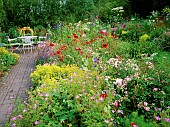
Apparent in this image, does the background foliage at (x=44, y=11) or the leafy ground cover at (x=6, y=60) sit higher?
the background foliage at (x=44, y=11)

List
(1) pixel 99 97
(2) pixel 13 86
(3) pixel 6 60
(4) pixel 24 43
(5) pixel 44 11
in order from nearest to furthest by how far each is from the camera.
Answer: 1. (1) pixel 99 97
2. (2) pixel 13 86
3. (3) pixel 6 60
4. (4) pixel 24 43
5. (5) pixel 44 11

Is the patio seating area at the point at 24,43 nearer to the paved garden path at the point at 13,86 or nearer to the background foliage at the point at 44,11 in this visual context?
the background foliage at the point at 44,11

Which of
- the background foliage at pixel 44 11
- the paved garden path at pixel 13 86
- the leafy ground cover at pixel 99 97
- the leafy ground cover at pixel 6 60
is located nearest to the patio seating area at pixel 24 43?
the background foliage at pixel 44 11

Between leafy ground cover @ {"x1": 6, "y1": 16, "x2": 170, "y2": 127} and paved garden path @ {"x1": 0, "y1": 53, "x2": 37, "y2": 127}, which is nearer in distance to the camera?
leafy ground cover @ {"x1": 6, "y1": 16, "x2": 170, "y2": 127}

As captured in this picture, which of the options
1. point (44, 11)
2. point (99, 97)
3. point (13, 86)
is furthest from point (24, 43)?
point (99, 97)

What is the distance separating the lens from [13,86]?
275 inches

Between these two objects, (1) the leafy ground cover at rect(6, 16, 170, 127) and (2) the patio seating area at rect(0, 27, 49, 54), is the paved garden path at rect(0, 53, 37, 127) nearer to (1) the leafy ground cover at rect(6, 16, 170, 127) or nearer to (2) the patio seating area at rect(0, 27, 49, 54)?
(1) the leafy ground cover at rect(6, 16, 170, 127)

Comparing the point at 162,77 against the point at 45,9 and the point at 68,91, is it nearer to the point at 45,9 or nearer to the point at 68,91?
the point at 68,91

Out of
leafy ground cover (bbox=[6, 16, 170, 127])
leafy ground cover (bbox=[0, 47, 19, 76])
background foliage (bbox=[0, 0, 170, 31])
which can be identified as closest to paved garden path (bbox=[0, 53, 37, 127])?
leafy ground cover (bbox=[0, 47, 19, 76])

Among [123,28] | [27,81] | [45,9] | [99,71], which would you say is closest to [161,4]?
[123,28]

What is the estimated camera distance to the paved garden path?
211 inches

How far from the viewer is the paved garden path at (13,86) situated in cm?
536

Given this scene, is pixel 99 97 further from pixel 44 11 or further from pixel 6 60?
pixel 44 11

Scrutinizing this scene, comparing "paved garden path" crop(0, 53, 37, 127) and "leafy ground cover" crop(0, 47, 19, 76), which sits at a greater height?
"leafy ground cover" crop(0, 47, 19, 76)
